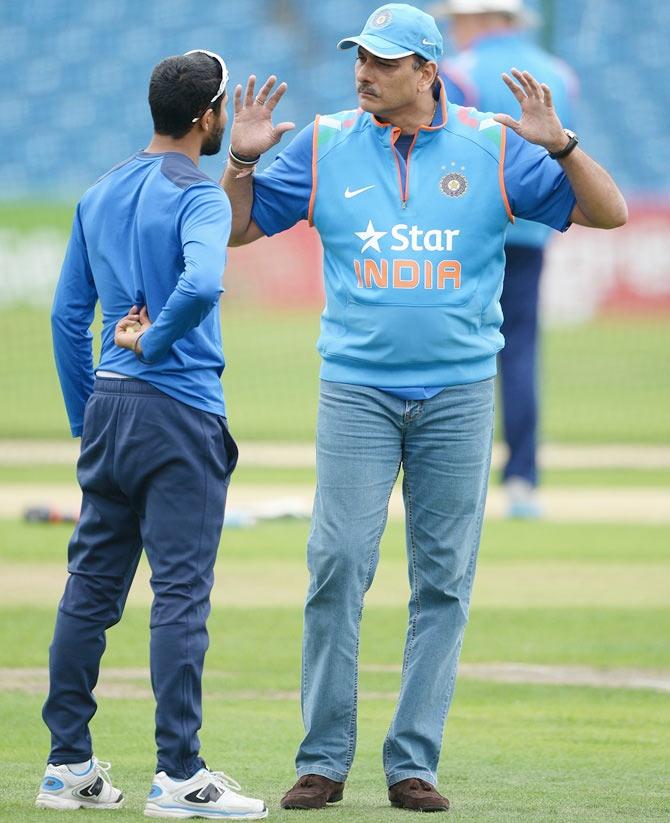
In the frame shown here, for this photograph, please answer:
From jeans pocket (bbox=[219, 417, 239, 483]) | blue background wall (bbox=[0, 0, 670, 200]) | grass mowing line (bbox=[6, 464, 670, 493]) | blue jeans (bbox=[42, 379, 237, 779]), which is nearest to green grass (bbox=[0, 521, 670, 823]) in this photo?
blue jeans (bbox=[42, 379, 237, 779])

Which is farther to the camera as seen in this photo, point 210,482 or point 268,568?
point 268,568

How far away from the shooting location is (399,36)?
15.4 ft

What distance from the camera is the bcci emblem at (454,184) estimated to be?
15.4ft

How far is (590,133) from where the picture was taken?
1201 inches

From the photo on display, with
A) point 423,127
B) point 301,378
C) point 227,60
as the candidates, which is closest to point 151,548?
point 423,127

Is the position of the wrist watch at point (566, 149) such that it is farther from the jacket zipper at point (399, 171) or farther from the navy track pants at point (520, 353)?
the navy track pants at point (520, 353)

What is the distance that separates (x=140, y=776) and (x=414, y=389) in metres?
1.44

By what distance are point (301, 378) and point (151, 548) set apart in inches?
700

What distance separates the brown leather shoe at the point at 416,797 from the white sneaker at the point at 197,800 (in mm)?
476

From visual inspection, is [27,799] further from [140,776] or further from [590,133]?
[590,133]

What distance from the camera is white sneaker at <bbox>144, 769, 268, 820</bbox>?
429 cm

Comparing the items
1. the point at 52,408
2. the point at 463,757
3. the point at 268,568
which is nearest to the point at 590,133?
the point at 52,408

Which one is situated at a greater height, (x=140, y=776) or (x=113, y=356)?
(x=113, y=356)

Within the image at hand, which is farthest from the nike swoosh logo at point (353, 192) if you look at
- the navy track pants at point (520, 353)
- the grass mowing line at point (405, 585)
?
the navy track pants at point (520, 353)
